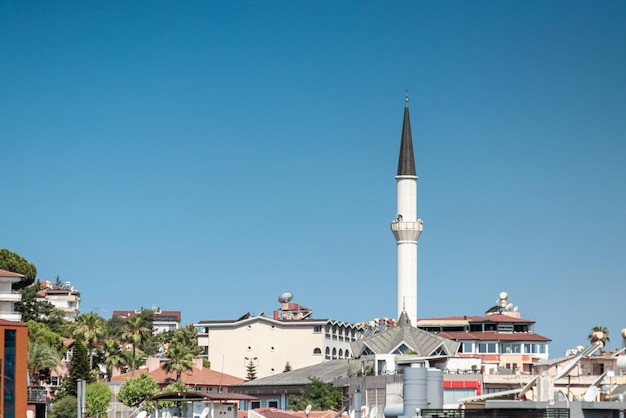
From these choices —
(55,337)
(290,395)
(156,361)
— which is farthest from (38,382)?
(290,395)

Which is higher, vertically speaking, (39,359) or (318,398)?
(39,359)

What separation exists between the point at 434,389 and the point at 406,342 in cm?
5931

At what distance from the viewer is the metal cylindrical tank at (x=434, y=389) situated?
159 ft

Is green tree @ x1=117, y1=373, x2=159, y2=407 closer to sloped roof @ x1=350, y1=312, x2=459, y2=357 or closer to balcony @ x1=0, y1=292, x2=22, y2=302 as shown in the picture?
balcony @ x1=0, y1=292, x2=22, y2=302

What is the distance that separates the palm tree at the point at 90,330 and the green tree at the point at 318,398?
36607 mm

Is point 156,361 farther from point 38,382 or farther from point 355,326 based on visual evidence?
point 355,326

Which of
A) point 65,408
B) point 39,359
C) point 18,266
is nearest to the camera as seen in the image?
point 65,408

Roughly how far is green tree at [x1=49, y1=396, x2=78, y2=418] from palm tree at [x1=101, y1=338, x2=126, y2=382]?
2405cm

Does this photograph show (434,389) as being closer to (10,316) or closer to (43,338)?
(10,316)

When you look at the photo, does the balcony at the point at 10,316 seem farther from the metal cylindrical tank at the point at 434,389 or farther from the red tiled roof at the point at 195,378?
the metal cylindrical tank at the point at 434,389

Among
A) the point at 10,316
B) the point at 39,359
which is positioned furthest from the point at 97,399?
the point at 10,316

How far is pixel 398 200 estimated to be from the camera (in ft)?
434

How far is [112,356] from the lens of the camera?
5468 inches

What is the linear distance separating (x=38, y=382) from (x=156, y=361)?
18.5 meters
